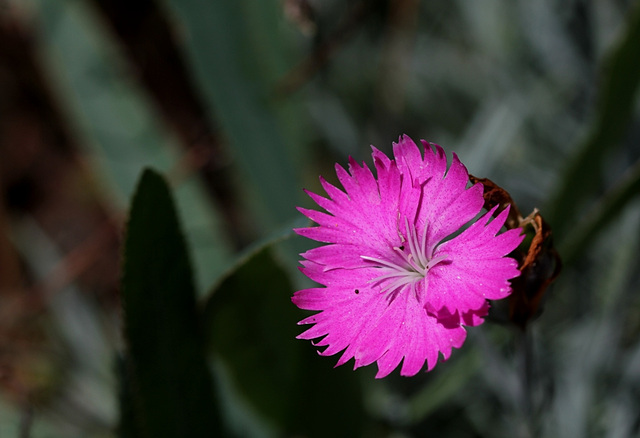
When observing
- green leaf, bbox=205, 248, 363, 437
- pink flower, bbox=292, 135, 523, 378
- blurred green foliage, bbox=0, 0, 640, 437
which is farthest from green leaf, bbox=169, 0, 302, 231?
pink flower, bbox=292, 135, 523, 378

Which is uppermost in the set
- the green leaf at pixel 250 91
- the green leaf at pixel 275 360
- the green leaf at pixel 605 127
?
the green leaf at pixel 250 91

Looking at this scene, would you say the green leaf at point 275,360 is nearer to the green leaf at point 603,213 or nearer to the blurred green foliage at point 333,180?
the blurred green foliage at point 333,180

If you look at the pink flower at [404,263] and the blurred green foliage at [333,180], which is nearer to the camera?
the pink flower at [404,263]

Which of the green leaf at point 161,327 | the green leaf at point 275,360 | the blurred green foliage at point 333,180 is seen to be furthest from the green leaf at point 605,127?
the green leaf at point 161,327

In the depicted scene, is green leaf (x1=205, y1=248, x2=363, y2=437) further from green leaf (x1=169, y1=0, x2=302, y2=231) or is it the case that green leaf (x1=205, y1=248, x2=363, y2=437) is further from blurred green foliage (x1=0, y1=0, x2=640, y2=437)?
green leaf (x1=169, y1=0, x2=302, y2=231)

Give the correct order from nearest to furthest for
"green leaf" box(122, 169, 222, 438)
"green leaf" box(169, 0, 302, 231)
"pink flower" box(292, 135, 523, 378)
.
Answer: "pink flower" box(292, 135, 523, 378), "green leaf" box(122, 169, 222, 438), "green leaf" box(169, 0, 302, 231)

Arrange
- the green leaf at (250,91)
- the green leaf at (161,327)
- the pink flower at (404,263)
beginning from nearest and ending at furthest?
the pink flower at (404,263) → the green leaf at (161,327) → the green leaf at (250,91)

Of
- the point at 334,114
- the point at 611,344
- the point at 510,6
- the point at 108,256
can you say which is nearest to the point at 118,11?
the point at 108,256

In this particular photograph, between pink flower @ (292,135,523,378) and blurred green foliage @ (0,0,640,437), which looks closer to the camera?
pink flower @ (292,135,523,378)

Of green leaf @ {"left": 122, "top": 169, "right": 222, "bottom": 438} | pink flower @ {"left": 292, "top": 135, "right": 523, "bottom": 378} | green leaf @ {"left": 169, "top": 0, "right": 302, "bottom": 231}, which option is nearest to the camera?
pink flower @ {"left": 292, "top": 135, "right": 523, "bottom": 378}
